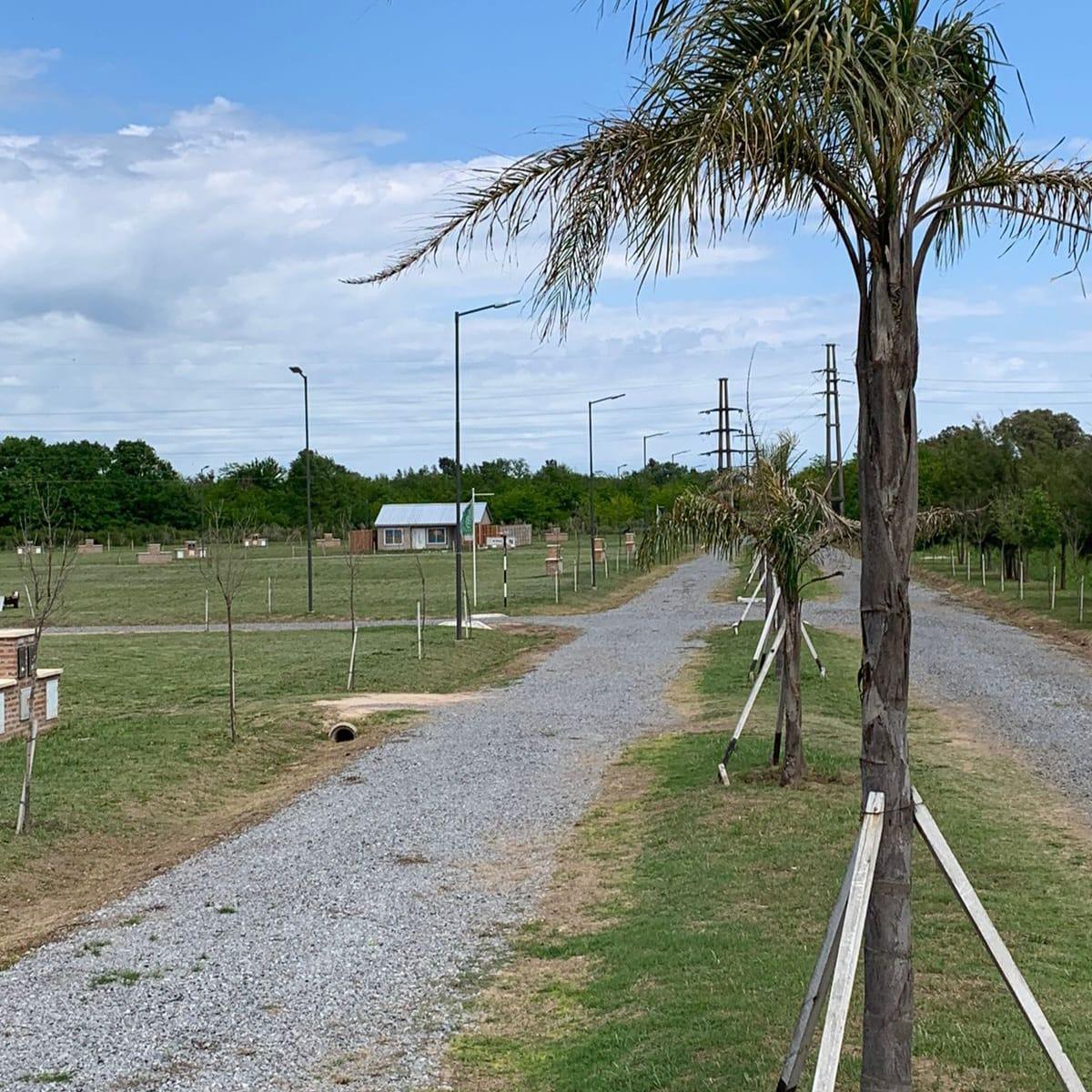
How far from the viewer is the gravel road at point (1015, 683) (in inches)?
640

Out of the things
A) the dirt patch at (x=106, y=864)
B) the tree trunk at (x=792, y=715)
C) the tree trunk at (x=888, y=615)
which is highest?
the tree trunk at (x=888, y=615)

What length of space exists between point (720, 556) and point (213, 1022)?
7.59 m

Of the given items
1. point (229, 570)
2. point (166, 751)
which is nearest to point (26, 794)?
point (166, 751)

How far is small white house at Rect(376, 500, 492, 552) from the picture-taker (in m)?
104

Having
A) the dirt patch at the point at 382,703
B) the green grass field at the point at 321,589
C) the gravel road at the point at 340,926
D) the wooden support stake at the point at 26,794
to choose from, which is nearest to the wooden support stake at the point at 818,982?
the gravel road at the point at 340,926

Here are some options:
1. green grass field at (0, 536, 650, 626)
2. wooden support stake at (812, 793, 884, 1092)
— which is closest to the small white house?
green grass field at (0, 536, 650, 626)

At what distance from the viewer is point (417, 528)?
10444 centimetres

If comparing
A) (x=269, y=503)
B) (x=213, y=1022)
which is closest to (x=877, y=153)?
(x=213, y=1022)

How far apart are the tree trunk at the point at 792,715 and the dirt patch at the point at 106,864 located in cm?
500

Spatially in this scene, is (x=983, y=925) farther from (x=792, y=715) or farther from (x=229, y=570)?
(x=229, y=570)

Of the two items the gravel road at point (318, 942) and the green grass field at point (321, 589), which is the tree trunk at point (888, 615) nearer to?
the gravel road at point (318, 942)

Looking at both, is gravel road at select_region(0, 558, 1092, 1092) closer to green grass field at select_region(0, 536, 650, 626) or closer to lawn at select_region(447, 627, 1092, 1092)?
lawn at select_region(447, 627, 1092, 1092)

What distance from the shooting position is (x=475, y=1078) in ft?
20.9

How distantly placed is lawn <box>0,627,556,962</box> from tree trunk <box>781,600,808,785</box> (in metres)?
5.14
